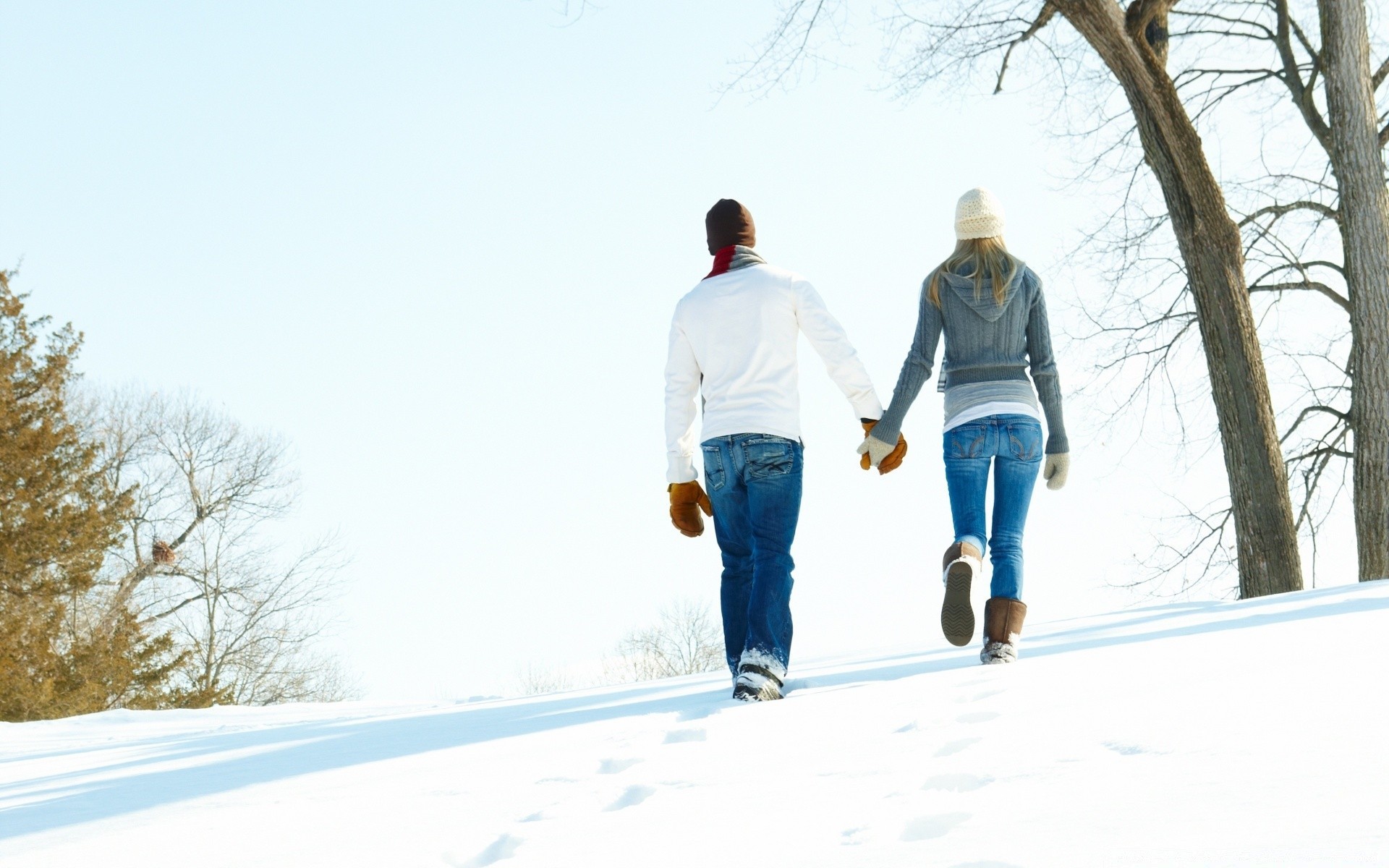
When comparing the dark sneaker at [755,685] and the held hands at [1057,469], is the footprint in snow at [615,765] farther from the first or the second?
the held hands at [1057,469]

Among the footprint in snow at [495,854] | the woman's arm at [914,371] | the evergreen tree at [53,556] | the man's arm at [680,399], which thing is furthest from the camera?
the evergreen tree at [53,556]

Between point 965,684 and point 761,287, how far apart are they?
1652 mm

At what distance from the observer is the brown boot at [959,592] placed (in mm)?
4152

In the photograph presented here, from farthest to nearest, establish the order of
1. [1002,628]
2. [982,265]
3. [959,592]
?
1. [982,265]
2. [1002,628]
3. [959,592]

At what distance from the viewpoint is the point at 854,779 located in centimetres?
248

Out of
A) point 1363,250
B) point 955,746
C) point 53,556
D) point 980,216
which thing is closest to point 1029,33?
point 1363,250

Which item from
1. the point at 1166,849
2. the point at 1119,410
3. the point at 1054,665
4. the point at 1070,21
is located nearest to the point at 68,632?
the point at 1119,410

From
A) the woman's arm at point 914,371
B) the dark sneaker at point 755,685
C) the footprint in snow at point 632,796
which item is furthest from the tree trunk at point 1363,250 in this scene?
the footprint in snow at point 632,796

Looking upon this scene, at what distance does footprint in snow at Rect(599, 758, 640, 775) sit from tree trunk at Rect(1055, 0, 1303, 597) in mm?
6253

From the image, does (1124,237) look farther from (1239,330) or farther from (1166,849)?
(1166,849)

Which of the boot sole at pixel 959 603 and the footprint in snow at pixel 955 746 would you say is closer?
the footprint in snow at pixel 955 746

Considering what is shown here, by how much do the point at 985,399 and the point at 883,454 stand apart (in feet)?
1.44

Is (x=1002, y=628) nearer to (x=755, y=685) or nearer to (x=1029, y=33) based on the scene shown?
(x=755, y=685)

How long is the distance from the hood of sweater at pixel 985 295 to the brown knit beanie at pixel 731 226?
2.71 feet
